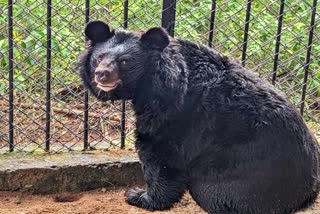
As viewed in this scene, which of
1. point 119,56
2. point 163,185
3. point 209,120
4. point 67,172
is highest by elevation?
point 119,56

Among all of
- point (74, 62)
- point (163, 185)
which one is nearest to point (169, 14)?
point (74, 62)

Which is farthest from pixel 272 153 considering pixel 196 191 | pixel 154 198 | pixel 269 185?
pixel 154 198

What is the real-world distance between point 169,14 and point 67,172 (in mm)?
1469

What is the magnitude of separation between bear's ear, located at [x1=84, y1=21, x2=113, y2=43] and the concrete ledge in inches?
49.8

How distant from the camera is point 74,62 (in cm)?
564

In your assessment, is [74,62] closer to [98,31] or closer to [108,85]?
[98,31]

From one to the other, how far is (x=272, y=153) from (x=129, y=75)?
1020 millimetres

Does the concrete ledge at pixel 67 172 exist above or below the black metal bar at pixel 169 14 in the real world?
below

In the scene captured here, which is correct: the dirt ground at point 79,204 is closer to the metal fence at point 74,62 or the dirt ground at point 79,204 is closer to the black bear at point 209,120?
the metal fence at point 74,62

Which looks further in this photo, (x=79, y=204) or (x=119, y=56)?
(x=79, y=204)

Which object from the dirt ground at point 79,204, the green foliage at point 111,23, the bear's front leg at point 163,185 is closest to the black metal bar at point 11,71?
the green foliage at point 111,23

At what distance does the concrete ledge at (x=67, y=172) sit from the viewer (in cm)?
483

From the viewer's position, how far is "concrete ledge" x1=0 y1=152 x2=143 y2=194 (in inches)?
190

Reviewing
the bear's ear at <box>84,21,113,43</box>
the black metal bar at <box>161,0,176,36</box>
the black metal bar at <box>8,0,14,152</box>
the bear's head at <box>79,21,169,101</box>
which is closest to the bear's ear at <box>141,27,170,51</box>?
the bear's head at <box>79,21,169,101</box>
